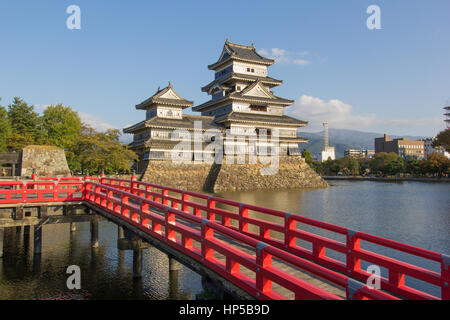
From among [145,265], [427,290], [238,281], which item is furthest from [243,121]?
[238,281]

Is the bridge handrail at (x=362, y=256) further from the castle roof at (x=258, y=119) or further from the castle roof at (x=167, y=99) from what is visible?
the castle roof at (x=167, y=99)

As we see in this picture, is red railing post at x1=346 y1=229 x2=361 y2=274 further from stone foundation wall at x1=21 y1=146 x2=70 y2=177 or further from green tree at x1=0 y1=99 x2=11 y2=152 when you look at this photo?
green tree at x1=0 y1=99 x2=11 y2=152

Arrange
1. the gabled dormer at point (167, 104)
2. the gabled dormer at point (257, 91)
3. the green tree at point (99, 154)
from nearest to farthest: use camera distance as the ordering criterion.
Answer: the green tree at point (99, 154), the gabled dormer at point (167, 104), the gabled dormer at point (257, 91)

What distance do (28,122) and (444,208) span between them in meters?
46.3

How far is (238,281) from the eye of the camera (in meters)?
5.48

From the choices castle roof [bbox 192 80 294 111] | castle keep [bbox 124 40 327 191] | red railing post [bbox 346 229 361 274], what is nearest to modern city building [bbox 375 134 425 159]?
castle keep [bbox 124 40 327 191]

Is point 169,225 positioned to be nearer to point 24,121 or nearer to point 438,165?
point 24,121

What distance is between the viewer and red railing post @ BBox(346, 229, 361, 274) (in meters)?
6.08

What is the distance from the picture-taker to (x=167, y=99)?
42.6 meters

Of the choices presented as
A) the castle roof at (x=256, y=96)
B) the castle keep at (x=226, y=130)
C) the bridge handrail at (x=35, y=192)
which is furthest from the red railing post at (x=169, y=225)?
the castle roof at (x=256, y=96)

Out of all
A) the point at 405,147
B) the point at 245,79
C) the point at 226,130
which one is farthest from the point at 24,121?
the point at 405,147

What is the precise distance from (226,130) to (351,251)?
3789 cm

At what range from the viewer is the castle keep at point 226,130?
4078 centimetres

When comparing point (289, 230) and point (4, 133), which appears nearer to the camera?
point (289, 230)
